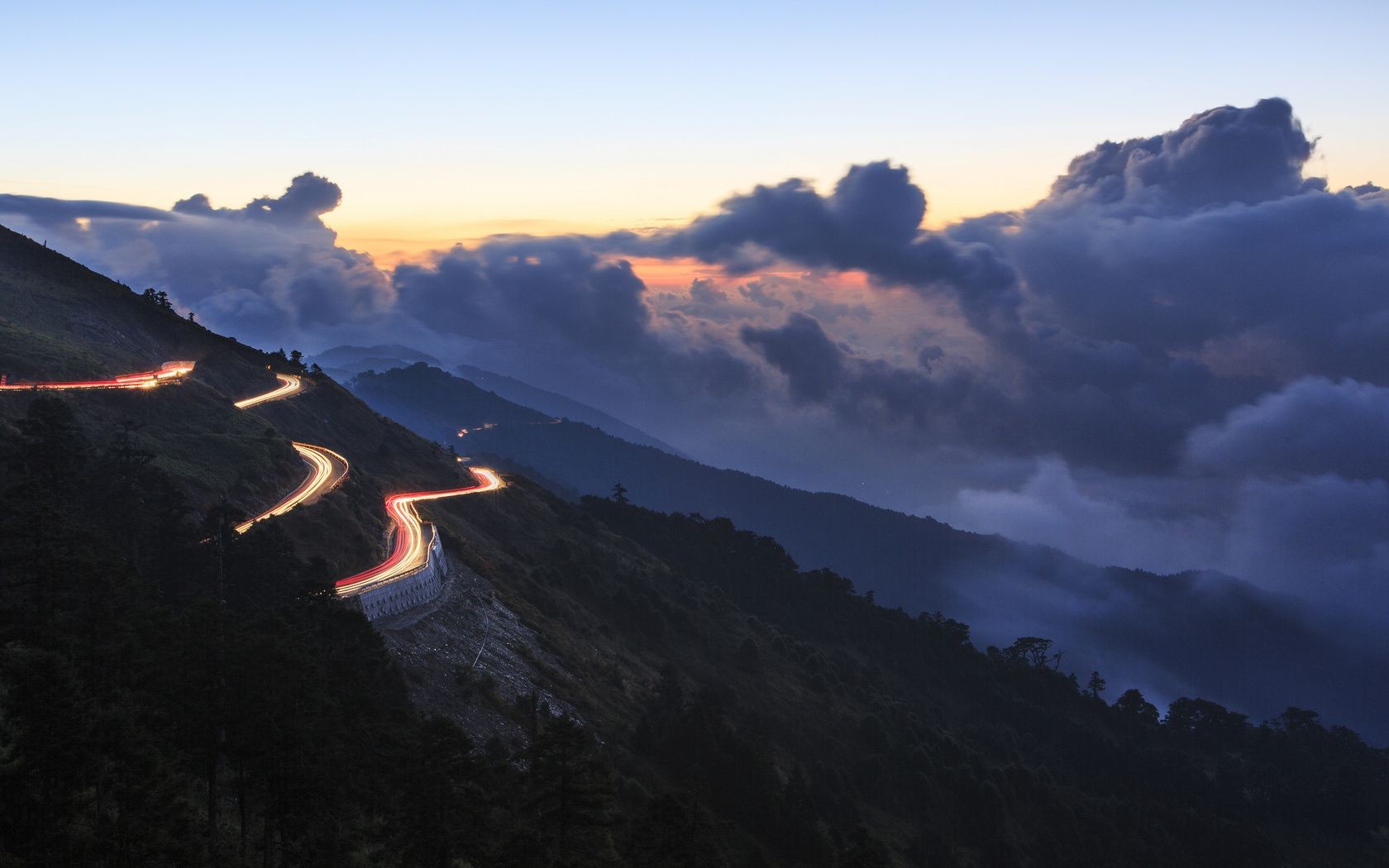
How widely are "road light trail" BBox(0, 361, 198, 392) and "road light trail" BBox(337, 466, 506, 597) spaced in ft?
78.7

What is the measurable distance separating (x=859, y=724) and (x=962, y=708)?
126 ft

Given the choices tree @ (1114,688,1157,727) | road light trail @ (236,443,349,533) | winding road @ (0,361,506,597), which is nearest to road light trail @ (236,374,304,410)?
winding road @ (0,361,506,597)

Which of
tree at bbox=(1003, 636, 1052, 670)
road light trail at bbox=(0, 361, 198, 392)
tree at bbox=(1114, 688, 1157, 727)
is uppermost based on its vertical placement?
road light trail at bbox=(0, 361, 198, 392)

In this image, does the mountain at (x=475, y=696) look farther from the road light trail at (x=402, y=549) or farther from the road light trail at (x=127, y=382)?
the road light trail at (x=402, y=549)

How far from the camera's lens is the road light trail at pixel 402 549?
60.2 metres

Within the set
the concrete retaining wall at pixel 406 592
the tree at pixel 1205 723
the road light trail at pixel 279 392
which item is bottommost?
the tree at pixel 1205 723

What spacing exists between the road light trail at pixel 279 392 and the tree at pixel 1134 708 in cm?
13078

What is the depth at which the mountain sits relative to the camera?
29469mm

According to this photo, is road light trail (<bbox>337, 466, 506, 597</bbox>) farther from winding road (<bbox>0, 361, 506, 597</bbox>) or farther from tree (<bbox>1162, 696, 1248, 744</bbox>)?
tree (<bbox>1162, 696, 1248, 744</bbox>)

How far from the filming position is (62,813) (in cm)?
2242

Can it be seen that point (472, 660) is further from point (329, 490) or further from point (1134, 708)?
point (1134, 708)

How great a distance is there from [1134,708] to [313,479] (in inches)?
5004

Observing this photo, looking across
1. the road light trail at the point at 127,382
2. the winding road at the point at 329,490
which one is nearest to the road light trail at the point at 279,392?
the winding road at the point at 329,490

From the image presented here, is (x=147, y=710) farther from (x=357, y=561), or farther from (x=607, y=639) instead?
(x=607, y=639)
